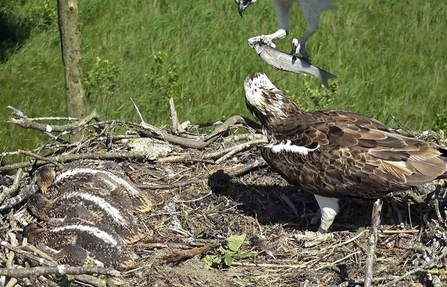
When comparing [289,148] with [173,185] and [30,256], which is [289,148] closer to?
[173,185]

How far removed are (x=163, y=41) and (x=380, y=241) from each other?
7055 mm

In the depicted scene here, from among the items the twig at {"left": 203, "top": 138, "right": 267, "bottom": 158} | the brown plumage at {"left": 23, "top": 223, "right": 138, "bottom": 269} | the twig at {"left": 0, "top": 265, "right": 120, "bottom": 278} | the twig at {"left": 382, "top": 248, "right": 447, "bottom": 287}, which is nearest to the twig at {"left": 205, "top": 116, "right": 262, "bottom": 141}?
the twig at {"left": 203, "top": 138, "right": 267, "bottom": 158}

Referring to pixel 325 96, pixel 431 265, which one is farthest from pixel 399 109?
pixel 431 265

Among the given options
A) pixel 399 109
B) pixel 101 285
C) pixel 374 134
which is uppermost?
pixel 374 134

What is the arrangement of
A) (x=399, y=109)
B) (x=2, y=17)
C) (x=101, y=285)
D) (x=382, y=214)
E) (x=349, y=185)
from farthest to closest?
(x=2, y=17)
(x=399, y=109)
(x=382, y=214)
(x=349, y=185)
(x=101, y=285)

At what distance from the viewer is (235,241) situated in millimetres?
7230

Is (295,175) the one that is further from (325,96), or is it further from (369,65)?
(369,65)

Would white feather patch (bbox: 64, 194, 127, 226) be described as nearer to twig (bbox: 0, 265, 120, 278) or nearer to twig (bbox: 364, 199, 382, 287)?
twig (bbox: 0, 265, 120, 278)

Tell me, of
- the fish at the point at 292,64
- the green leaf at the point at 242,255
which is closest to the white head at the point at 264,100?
the fish at the point at 292,64

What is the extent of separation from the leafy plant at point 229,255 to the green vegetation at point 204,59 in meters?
3.18

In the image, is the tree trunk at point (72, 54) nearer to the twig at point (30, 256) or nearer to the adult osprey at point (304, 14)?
the adult osprey at point (304, 14)

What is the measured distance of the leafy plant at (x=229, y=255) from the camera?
702 cm

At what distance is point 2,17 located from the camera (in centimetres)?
1422

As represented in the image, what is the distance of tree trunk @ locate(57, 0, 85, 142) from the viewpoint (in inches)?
332
